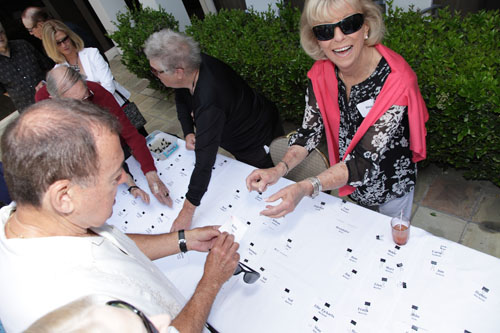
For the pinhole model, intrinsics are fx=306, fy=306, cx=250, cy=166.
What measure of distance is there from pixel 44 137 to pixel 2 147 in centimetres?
20

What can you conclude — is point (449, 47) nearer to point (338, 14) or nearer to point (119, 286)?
point (338, 14)

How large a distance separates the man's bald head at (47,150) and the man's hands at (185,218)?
1.07 metres

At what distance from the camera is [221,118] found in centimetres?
223

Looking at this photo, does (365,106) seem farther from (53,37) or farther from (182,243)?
(53,37)

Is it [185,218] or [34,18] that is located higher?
[34,18]

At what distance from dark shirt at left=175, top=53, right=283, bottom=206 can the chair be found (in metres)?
0.19

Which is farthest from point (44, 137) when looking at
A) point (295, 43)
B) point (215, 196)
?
point (295, 43)

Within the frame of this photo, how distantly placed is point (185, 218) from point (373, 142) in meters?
1.32

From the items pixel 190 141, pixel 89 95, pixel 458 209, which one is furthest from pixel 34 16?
pixel 458 209

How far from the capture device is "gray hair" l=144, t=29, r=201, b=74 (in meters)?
2.16

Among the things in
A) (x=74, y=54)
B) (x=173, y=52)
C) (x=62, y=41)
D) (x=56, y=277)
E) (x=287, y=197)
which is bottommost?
(x=287, y=197)

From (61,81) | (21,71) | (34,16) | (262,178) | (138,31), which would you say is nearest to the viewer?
(262,178)

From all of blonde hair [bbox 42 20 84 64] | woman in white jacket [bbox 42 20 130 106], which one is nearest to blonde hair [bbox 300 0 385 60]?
woman in white jacket [bbox 42 20 130 106]

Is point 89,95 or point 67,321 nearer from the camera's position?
point 67,321
